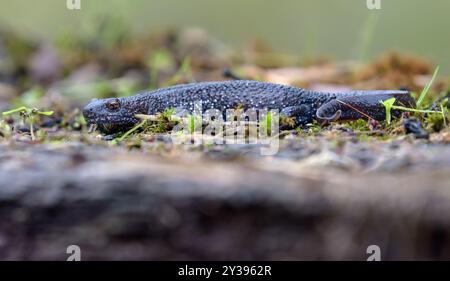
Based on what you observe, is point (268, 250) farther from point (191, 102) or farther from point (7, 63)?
point (7, 63)

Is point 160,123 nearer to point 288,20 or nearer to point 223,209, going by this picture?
point 223,209

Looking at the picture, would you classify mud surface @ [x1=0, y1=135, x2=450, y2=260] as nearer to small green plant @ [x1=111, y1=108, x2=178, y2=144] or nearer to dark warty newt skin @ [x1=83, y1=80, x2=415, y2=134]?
small green plant @ [x1=111, y1=108, x2=178, y2=144]

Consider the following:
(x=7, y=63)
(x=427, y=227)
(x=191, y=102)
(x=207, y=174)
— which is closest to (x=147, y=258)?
(x=207, y=174)

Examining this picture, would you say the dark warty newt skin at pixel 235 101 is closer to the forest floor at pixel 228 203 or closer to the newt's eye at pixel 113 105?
the newt's eye at pixel 113 105

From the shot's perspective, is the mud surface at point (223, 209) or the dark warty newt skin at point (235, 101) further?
the dark warty newt skin at point (235, 101)

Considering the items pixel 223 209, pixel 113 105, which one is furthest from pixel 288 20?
pixel 223 209

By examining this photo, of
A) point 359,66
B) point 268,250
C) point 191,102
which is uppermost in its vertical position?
point 359,66

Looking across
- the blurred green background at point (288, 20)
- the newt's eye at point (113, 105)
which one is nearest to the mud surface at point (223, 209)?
the newt's eye at point (113, 105)
